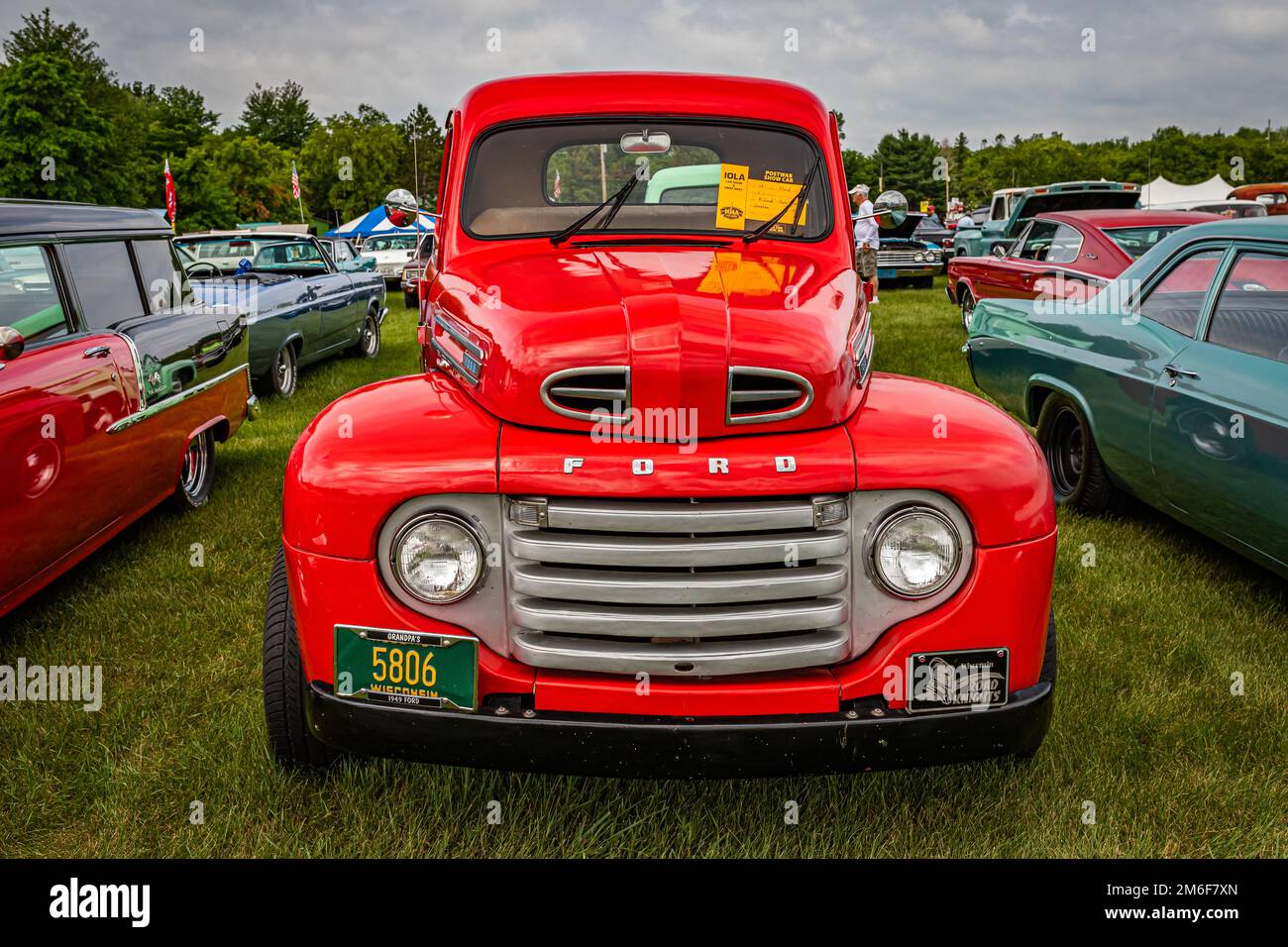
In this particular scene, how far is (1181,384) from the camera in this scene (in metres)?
4.18

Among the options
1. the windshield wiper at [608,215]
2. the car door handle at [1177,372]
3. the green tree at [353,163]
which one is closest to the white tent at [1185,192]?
the green tree at [353,163]

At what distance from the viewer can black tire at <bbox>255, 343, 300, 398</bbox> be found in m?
8.73

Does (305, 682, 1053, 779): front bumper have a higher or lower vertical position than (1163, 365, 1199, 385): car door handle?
lower

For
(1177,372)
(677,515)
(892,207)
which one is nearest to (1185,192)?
(1177,372)

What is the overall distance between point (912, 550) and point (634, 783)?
1128 millimetres

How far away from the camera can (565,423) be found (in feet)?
7.95

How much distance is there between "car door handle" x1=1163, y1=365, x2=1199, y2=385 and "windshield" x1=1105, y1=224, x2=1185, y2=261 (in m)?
4.92

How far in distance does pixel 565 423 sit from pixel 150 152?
217 feet

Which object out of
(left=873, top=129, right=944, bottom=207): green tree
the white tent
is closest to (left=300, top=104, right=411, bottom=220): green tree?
the white tent

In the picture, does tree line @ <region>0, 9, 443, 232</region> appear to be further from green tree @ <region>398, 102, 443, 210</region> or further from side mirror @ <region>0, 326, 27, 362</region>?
side mirror @ <region>0, 326, 27, 362</region>

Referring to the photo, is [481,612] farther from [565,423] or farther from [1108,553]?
[1108,553]

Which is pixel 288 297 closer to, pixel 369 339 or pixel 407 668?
pixel 369 339

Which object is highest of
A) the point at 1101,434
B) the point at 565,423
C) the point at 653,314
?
the point at 653,314
